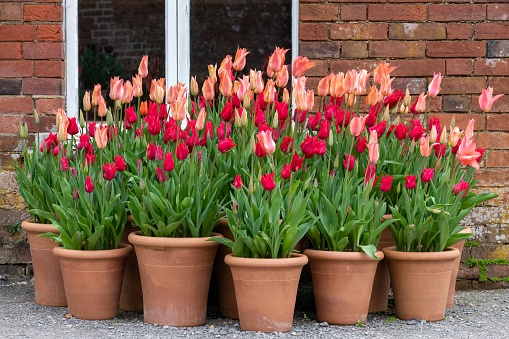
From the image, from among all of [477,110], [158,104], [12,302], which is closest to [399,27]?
[477,110]

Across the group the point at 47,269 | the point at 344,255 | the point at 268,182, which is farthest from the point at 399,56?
the point at 47,269

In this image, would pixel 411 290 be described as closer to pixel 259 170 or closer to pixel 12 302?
pixel 259 170

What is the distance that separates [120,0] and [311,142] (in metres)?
1.59

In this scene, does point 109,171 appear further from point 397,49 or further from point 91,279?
point 397,49

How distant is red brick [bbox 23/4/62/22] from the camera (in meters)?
4.69

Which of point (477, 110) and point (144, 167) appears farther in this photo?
point (477, 110)

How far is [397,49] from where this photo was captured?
4668 millimetres

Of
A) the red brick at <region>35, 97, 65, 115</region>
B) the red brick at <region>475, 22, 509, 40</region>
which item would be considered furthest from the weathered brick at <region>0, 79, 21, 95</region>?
the red brick at <region>475, 22, 509, 40</region>

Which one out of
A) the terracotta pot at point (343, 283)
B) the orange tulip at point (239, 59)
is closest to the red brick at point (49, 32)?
the orange tulip at point (239, 59)

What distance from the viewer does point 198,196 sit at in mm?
3660

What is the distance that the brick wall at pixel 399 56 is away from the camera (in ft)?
15.3

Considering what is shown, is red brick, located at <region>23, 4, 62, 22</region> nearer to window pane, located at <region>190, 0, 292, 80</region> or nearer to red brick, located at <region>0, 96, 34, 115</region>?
red brick, located at <region>0, 96, 34, 115</region>

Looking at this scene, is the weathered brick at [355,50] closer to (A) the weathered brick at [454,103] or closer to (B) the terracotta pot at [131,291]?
(A) the weathered brick at [454,103]

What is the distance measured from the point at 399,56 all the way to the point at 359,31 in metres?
0.24
